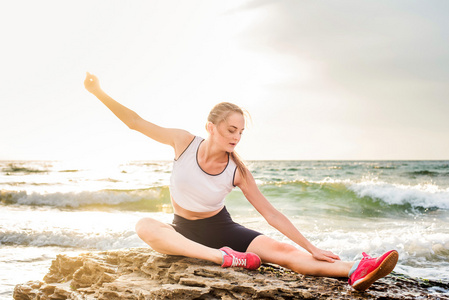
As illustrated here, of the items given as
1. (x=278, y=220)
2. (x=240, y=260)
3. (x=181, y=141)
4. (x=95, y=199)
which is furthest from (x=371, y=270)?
(x=95, y=199)

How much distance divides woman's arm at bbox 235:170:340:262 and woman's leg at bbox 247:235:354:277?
0.07 meters

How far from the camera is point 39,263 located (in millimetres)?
6137

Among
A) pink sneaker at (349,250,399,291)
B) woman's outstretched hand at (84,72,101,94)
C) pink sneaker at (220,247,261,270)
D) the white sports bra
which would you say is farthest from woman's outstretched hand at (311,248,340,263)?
woman's outstretched hand at (84,72,101,94)

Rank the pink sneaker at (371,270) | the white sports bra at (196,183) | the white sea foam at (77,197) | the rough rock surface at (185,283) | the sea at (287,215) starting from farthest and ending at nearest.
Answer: the white sea foam at (77,197) < the sea at (287,215) < the white sports bra at (196,183) < the rough rock surface at (185,283) < the pink sneaker at (371,270)

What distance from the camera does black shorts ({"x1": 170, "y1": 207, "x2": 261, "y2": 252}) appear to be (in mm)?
3785

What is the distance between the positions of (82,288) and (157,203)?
12.9 m

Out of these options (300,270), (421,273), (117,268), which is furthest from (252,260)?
(421,273)

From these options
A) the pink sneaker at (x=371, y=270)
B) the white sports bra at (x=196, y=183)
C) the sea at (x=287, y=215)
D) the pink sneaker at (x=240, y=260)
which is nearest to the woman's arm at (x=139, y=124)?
the white sports bra at (x=196, y=183)

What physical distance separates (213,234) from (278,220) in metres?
0.67

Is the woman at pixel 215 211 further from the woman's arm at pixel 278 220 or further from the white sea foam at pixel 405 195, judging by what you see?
the white sea foam at pixel 405 195

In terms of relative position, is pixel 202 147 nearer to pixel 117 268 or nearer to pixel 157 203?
pixel 117 268

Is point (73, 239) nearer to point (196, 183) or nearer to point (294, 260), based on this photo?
point (196, 183)

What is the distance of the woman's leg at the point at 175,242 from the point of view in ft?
11.5

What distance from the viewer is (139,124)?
12.3 ft
